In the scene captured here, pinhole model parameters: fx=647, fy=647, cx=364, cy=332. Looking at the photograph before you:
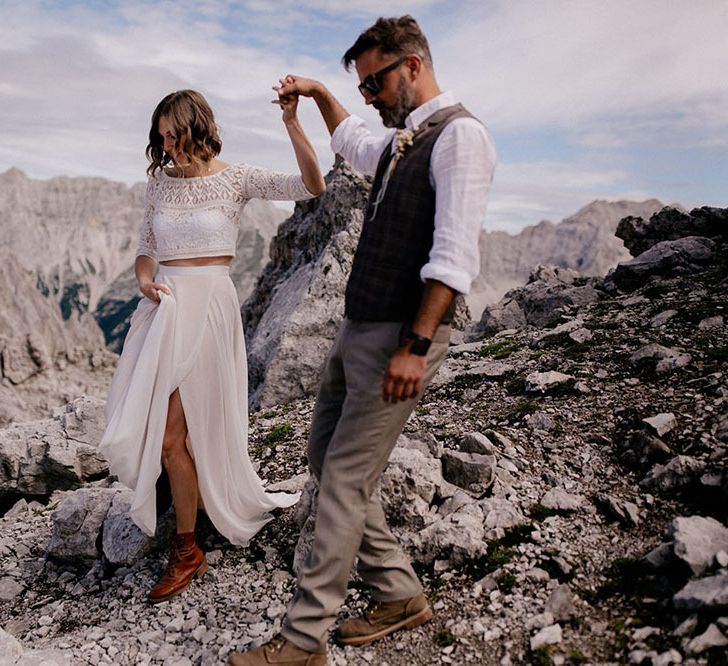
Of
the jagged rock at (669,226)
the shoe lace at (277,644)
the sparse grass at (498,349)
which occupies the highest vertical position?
the jagged rock at (669,226)

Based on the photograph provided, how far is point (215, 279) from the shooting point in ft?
18.6

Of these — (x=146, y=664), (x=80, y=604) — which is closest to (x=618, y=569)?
(x=146, y=664)

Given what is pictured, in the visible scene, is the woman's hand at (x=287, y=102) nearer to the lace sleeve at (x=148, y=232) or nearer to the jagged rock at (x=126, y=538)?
the lace sleeve at (x=148, y=232)

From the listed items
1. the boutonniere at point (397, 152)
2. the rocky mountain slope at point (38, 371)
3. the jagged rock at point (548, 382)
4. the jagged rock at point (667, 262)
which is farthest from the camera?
the rocky mountain slope at point (38, 371)

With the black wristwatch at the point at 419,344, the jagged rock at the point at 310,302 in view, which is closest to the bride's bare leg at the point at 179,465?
the black wristwatch at the point at 419,344

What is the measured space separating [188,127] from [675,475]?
4.88 meters

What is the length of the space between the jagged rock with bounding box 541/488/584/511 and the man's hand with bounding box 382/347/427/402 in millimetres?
2499

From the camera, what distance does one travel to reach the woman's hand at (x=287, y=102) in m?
4.61

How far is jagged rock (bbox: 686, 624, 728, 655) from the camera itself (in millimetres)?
3561

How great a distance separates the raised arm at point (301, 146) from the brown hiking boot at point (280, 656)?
346cm

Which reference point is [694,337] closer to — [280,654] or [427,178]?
[427,178]

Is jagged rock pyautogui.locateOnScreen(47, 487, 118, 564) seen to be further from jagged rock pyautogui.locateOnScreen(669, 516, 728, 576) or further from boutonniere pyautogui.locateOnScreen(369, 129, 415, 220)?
jagged rock pyautogui.locateOnScreen(669, 516, 728, 576)

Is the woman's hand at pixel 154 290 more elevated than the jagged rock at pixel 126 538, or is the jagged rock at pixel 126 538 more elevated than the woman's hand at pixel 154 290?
the woman's hand at pixel 154 290

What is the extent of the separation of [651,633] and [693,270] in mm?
9594
